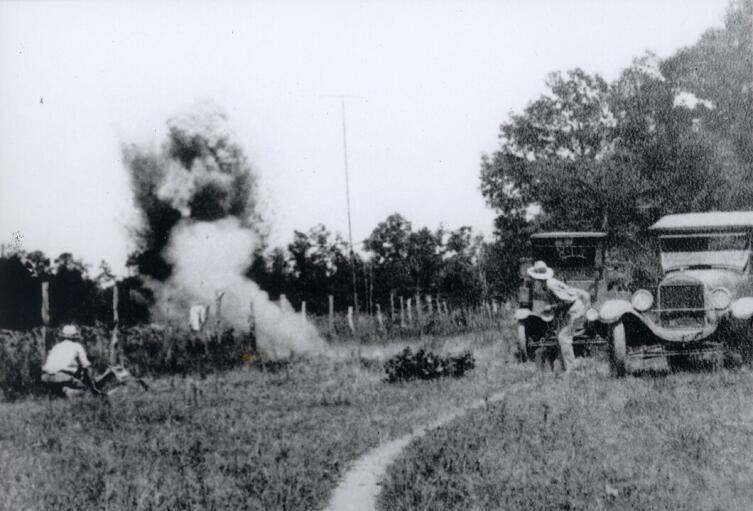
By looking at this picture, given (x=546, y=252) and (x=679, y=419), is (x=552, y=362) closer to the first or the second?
(x=546, y=252)

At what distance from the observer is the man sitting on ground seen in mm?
12875

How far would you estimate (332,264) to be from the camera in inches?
1447

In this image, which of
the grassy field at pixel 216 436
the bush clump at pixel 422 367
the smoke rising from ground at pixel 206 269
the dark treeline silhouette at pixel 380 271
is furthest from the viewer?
the dark treeline silhouette at pixel 380 271

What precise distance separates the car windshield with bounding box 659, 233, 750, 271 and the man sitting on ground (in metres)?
9.99

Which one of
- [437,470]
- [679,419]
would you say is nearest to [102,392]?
[437,470]

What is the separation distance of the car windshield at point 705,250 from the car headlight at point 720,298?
1304mm

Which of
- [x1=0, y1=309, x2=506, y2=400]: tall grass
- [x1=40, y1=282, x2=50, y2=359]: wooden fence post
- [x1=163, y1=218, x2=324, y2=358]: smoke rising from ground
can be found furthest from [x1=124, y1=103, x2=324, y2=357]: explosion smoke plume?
[x1=40, y1=282, x2=50, y2=359]: wooden fence post

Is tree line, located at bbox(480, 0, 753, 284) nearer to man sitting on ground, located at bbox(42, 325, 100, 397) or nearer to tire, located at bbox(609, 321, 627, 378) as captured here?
tire, located at bbox(609, 321, 627, 378)

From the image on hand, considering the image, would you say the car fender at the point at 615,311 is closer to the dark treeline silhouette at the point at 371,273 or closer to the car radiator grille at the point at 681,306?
the car radiator grille at the point at 681,306

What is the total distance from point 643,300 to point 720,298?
1164 millimetres

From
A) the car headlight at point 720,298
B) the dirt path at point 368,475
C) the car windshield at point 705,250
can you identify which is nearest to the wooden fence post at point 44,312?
the dirt path at point 368,475

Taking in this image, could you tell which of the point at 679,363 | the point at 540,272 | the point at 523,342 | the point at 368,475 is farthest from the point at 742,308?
the point at 368,475

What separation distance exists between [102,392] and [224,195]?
1505 cm

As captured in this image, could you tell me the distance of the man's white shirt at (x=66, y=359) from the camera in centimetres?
1288
